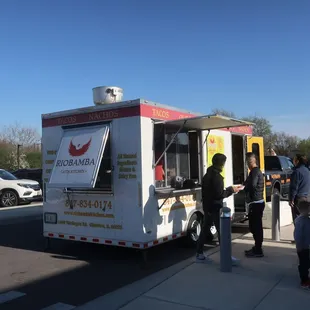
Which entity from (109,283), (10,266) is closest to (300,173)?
(109,283)

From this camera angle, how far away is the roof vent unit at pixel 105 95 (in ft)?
23.3

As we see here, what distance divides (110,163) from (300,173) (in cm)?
336

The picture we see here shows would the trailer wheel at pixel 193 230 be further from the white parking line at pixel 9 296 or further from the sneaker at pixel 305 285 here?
the white parking line at pixel 9 296

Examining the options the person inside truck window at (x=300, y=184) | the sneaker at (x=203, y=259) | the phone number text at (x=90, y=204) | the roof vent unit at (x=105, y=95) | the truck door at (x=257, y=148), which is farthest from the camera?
the truck door at (x=257, y=148)

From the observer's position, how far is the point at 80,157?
265 inches

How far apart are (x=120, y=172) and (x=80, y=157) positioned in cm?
77

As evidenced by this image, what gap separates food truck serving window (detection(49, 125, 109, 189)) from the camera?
645 centimetres

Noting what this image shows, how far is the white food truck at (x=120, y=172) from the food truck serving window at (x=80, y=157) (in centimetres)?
2

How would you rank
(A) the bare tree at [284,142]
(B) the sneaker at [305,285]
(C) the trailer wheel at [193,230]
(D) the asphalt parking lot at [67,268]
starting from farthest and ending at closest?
(A) the bare tree at [284,142]
(C) the trailer wheel at [193,230]
(D) the asphalt parking lot at [67,268]
(B) the sneaker at [305,285]

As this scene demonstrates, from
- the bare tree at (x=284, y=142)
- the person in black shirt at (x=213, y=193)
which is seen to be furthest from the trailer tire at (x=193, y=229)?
the bare tree at (x=284, y=142)

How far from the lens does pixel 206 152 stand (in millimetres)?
8195

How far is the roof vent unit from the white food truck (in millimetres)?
19

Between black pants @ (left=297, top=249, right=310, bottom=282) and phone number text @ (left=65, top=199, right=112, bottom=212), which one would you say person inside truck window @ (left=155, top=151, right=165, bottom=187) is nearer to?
phone number text @ (left=65, top=199, right=112, bottom=212)

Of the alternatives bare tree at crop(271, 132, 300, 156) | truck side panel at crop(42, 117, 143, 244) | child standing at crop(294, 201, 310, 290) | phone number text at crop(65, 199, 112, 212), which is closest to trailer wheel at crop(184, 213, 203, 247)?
truck side panel at crop(42, 117, 143, 244)
